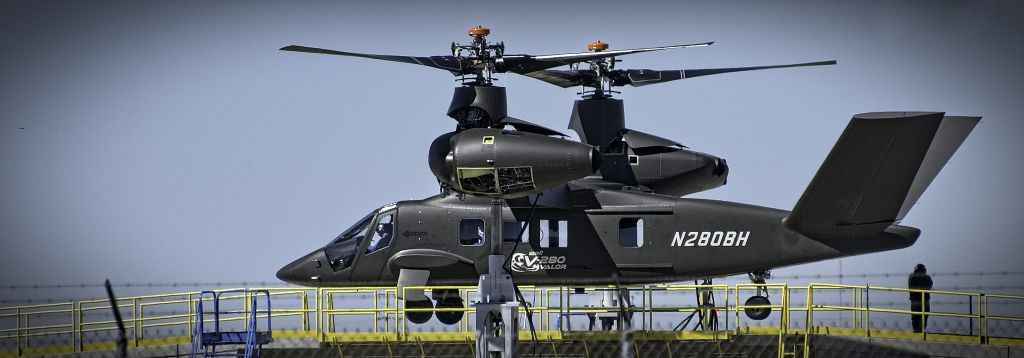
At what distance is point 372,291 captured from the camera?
28.7 m

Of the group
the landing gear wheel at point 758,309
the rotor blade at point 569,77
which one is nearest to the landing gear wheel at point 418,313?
the landing gear wheel at point 758,309

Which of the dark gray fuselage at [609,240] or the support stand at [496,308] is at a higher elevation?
the dark gray fuselage at [609,240]

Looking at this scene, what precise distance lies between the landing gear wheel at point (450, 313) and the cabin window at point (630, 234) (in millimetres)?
3720

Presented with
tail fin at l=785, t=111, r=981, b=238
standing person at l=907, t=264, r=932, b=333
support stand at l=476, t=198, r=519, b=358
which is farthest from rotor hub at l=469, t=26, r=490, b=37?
standing person at l=907, t=264, r=932, b=333

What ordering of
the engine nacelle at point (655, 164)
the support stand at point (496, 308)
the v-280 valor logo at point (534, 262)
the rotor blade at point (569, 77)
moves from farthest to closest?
the rotor blade at point (569, 77)
the engine nacelle at point (655, 164)
the v-280 valor logo at point (534, 262)
the support stand at point (496, 308)

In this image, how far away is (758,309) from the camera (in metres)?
27.6

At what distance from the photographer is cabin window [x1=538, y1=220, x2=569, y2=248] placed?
91.9ft

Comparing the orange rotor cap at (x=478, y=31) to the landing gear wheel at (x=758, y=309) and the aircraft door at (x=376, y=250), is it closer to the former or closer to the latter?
the aircraft door at (x=376, y=250)

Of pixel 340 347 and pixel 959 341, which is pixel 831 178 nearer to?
pixel 959 341

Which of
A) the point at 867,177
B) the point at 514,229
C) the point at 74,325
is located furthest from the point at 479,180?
the point at 74,325

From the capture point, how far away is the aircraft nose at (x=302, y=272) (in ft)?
97.0

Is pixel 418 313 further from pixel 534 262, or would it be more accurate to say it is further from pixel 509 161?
pixel 509 161

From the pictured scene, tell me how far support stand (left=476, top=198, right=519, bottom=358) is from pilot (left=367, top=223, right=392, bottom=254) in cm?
372

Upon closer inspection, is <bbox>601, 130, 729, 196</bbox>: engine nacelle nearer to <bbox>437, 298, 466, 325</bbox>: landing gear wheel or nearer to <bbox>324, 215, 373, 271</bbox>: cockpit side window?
<bbox>437, 298, 466, 325</bbox>: landing gear wheel
